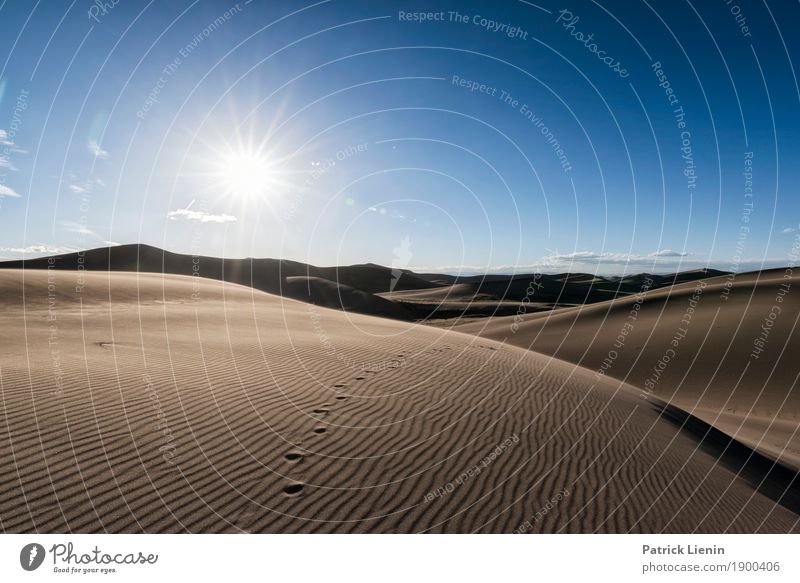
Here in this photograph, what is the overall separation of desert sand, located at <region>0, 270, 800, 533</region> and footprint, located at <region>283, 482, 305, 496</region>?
0.9 inches

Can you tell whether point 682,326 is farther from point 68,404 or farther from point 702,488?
point 68,404

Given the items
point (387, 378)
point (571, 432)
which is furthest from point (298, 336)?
point (571, 432)

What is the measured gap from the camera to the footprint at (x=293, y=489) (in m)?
5.32

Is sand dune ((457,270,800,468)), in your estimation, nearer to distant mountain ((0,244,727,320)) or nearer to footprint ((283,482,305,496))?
footprint ((283,482,305,496))

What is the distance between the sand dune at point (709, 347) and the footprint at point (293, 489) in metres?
14.6

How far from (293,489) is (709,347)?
85.9ft

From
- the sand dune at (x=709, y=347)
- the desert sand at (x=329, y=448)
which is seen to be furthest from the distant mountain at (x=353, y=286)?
the desert sand at (x=329, y=448)

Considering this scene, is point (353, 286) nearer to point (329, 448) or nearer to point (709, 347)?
point (709, 347)

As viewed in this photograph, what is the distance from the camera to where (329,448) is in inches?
254

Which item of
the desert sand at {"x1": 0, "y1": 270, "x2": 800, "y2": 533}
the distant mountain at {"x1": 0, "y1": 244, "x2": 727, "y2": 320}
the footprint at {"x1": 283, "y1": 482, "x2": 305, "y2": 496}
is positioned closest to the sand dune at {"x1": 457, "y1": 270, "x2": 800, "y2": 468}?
the desert sand at {"x1": 0, "y1": 270, "x2": 800, "y2": 533}

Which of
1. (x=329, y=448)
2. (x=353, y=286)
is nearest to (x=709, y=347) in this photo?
(x=329, y=448)

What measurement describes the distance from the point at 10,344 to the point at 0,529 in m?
7.90

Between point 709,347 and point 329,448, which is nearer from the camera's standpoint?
point 329,448

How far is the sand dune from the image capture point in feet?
56.0
